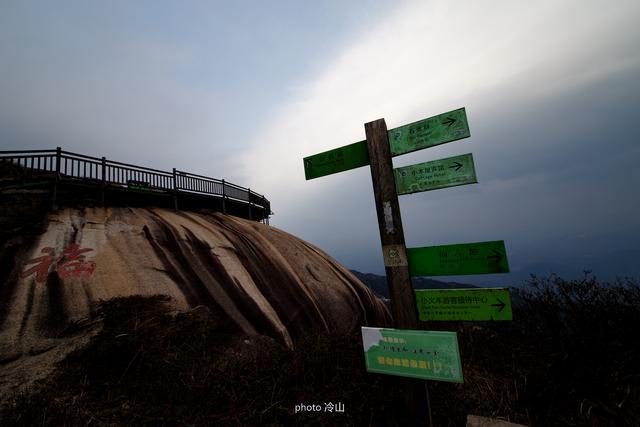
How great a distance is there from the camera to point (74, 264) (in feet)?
21.7

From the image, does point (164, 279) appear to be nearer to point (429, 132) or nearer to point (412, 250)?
point (412, 250)

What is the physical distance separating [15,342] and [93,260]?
2264mm

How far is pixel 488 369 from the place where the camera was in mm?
4508

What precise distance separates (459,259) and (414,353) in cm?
114

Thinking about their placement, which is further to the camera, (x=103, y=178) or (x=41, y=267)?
(x=103, y=178)

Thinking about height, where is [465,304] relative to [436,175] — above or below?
below

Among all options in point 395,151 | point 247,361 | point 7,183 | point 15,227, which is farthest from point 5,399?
point 7,183

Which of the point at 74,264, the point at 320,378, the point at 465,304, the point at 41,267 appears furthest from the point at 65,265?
the point at 465,304

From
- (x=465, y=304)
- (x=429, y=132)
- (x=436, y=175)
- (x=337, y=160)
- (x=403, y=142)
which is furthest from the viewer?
(x=337, y=160)

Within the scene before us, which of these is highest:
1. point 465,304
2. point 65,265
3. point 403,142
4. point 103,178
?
point 103,178

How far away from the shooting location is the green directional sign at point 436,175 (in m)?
3.00

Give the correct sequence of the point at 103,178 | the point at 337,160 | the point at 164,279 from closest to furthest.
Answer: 1. the point at 337,160
2. the point at 164,279
3. the point at 103,178

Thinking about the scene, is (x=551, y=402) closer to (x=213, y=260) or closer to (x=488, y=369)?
Result: (x=488, y=369)

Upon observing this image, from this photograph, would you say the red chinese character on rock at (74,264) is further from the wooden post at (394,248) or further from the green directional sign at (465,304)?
the green directional sign at (465,304)
